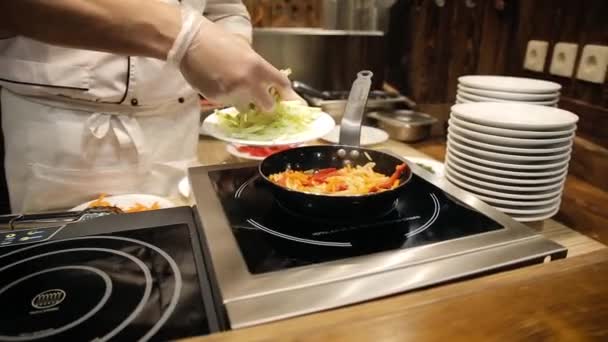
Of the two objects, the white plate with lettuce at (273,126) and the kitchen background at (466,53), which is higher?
the kitchen background at (466,53)

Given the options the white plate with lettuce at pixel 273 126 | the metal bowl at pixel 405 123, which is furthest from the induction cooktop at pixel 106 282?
the metal bowl at pixel 405 123

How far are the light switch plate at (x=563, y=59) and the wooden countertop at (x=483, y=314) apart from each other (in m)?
0.99

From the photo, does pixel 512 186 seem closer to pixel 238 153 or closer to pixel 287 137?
pixel 287 137

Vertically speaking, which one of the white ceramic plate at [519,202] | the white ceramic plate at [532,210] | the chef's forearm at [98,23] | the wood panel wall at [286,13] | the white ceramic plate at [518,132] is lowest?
the white ceramic plate at [532,210]

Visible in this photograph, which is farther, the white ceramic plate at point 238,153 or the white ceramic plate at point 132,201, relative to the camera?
the white ceramic plate at point 238,153

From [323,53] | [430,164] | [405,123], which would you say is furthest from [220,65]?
[323,53]

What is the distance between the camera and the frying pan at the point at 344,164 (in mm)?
577

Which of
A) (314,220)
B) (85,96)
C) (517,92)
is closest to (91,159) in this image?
(85,96)

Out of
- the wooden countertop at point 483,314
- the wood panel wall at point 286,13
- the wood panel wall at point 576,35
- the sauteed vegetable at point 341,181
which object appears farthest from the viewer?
the wood panel wall at point 286,13

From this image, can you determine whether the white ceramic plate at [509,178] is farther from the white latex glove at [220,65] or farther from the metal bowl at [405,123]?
the metal bowl at [405,123]

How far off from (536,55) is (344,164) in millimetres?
976

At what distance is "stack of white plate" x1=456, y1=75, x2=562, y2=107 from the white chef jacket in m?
0.76

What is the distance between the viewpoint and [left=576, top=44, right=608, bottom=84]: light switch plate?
1.14 metres

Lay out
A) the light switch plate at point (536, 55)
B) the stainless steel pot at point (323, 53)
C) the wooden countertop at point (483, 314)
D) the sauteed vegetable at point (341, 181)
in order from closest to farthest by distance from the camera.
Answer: the wooden countertop at point (483, 314) → the sauteed vegetable at point (341, 181) → the light switch plate at point (536, 55) → the stainless steel pot at point (323, 53)
